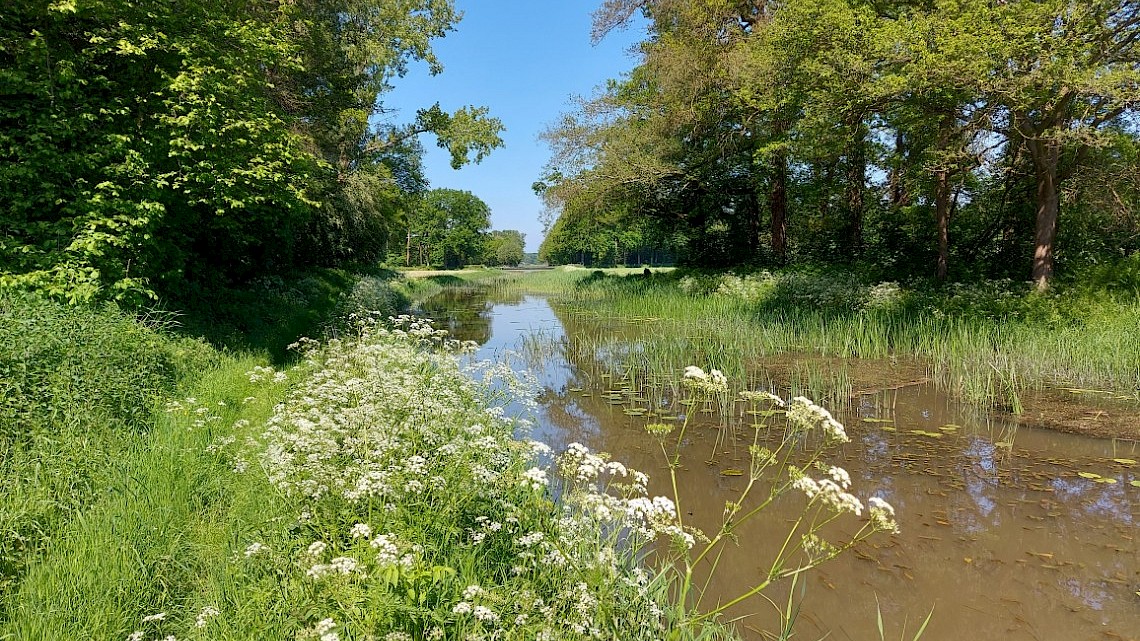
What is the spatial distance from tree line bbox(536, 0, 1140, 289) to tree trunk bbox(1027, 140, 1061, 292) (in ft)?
0.16

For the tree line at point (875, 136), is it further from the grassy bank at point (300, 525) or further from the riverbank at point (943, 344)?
the grassy bank at point (300, 525)

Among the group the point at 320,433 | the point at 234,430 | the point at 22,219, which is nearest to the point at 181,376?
the point at 234,430

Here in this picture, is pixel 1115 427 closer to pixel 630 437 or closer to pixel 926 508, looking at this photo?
pixel 926 508

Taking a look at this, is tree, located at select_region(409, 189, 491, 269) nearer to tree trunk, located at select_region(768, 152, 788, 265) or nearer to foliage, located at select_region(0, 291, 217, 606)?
tree trunk, located at select_region(768, 152, 788, 265)

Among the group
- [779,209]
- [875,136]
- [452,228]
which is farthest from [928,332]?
[452,228]

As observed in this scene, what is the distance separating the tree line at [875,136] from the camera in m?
10.6

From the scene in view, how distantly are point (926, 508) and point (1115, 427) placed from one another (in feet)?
13.0

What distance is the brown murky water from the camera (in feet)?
12.0

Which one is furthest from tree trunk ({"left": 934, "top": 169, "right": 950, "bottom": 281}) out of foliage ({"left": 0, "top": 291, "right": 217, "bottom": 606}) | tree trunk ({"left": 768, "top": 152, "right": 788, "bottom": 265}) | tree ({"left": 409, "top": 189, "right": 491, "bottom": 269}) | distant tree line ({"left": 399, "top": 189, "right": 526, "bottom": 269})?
tree ({"left": 409, "top": 189, "right": 491, "bottom": 269})

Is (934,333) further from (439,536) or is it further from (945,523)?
(439,536)

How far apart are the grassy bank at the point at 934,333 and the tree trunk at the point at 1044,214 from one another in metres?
0.51

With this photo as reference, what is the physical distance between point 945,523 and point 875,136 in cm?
1823

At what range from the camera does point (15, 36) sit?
Result: 23.8ft

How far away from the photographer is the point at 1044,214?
42.8 ft
